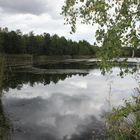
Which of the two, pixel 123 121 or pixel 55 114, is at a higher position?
pixel 123 121

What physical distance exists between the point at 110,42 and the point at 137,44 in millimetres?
612

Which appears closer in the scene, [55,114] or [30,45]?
[55,114]

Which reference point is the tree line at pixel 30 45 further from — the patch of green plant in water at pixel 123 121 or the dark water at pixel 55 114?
the patch of green plant in water at pixel 123 121

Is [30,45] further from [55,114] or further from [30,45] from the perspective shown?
[55,114]

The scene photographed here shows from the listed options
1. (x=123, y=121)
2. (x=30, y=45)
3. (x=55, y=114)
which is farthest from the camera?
(x=30, y=45)

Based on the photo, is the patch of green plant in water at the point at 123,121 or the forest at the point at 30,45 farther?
the forest at the point at 30,45

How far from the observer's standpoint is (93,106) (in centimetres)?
2628

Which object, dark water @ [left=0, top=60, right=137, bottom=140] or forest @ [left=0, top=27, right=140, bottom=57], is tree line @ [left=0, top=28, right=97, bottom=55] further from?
dark water @ [left=0, top=60, right=137, bottom=140]

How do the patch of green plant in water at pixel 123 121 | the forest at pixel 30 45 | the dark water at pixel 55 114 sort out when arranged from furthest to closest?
the forest at pixel 30 45, the dark water at pixel 55 114, the patch of green plant in water at pixel 123 121

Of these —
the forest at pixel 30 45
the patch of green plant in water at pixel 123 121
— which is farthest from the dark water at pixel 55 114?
the forest at pixel 30 45

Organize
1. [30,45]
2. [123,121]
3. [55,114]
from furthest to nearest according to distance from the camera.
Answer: [30,45] < [55,114] < [123,121]

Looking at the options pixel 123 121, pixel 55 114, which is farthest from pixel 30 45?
pixel 123 121

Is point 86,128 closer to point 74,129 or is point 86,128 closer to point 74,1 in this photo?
point 74,129

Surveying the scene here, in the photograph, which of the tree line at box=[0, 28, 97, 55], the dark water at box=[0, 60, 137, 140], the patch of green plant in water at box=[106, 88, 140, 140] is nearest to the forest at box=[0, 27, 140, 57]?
the tree line at box=[0, 28, 97, 55]
